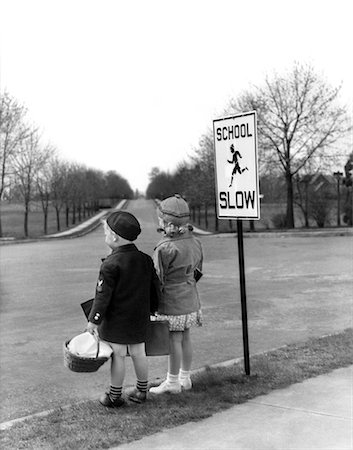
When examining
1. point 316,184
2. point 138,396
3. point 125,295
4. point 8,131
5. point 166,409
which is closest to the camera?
point 166,409

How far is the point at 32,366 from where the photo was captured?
7.76m

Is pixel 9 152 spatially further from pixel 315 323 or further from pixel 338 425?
pixel 338 425

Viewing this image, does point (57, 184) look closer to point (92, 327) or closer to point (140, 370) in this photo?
point (140, 370)

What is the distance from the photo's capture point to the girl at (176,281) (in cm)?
575

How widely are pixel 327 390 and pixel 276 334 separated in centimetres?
345

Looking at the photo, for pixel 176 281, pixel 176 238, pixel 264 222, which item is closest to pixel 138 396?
pixel 176 281

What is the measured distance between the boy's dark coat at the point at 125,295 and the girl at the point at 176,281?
0.31 metres

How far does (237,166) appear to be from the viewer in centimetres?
622

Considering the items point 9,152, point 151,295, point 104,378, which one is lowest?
point 104,378

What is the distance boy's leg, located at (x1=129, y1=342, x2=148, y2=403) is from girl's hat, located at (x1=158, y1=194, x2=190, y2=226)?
42.5 inches

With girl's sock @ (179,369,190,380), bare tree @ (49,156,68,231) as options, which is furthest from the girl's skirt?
bare tree @ (49,156,68,231)

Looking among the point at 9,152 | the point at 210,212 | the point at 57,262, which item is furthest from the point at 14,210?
the point at 57,262

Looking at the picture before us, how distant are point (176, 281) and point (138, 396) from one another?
3.32 ft

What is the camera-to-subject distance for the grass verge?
15.3ft
